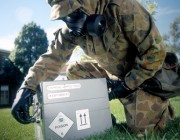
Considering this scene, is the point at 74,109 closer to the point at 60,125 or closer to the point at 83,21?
the point at 60,125

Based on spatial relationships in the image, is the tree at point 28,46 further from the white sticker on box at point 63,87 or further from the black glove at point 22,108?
the white sticker on box at point 63,87

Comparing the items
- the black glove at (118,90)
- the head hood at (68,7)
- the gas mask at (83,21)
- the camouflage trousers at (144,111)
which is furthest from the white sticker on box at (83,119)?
the head hood at (68,7)

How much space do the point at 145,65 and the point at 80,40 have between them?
2.37 ft

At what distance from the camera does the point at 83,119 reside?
195 cm

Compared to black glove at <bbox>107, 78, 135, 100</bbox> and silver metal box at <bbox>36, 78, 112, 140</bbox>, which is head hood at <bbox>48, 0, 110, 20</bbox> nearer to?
silver metal box at <bbox>36, 78, 112, 140</bbox>

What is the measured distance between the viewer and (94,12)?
208 cm

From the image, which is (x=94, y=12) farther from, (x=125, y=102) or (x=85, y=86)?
(x=125, y=102)

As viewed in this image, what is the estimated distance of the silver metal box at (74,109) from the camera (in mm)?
1823

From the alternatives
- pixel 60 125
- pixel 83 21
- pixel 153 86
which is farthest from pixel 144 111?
pixel 83 21

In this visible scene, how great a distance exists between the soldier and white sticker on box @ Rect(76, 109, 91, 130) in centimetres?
44

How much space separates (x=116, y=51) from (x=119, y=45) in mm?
83

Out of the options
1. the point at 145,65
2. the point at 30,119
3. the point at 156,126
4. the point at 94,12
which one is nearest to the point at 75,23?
the point at 94,12

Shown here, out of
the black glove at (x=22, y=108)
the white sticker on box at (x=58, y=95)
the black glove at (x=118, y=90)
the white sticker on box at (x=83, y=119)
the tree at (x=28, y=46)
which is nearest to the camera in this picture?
the white sticker on box at (x=58, y=95)

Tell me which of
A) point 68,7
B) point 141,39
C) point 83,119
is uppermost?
point 68,7
